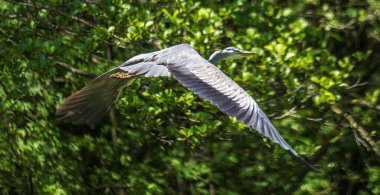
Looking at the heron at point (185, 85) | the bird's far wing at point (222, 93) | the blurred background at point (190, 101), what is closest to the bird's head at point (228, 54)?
the heron at point (185, 85)

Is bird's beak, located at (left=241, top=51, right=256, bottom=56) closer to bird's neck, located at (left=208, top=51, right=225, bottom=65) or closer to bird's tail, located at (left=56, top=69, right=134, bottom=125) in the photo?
bird's neck, located at (left=208, top=51, right=225, bottom=65)

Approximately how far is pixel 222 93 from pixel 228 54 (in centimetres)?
91

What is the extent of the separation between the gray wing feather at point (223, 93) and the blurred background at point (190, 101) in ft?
2.45

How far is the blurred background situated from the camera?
18.7 ft

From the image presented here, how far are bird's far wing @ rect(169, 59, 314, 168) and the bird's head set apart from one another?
1.59ft

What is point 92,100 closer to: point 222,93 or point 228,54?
point 228,54

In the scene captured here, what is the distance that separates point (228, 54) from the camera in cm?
545

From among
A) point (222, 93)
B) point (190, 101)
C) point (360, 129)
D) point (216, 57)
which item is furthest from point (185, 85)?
point (360, 129)

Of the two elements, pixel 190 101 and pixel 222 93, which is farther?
pixel 190 101

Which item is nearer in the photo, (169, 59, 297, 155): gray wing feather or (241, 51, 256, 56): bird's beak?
(169, 59, 297, 155): gray wing feather

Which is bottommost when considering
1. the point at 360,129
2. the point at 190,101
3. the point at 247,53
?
the point at 360,129

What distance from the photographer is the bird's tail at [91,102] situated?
5434 millimetres

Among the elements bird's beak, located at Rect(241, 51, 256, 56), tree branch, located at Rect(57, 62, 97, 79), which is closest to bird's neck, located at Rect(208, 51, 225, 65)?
bird's beak, located at Rect(241, 51, 256, 56)

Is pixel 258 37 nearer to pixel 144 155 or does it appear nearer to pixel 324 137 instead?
pixel 324 137
